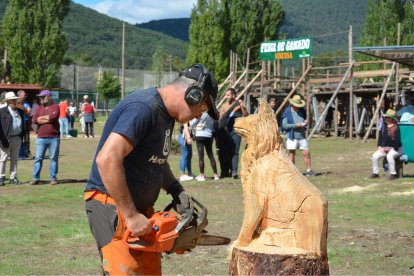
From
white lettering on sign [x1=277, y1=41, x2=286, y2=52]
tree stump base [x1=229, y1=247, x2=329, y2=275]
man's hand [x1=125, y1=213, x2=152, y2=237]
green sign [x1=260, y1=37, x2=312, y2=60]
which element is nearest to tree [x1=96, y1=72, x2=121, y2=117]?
green sign [x1=260, y1=37, x2=312, y2=60]

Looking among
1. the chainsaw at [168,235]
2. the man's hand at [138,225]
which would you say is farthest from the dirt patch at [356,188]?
the man's hand at [138,225]

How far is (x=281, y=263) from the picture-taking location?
508 cm

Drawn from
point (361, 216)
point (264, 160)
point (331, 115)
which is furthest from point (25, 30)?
point (264, 160)

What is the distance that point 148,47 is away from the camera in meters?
192

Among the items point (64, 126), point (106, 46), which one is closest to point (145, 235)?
point (64, 126)

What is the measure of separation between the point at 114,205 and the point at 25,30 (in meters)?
51.1

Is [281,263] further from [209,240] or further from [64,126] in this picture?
[64,126]

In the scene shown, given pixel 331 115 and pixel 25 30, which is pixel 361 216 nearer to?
pixel 331 115

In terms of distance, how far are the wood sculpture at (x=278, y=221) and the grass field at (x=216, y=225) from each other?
63.8 inches

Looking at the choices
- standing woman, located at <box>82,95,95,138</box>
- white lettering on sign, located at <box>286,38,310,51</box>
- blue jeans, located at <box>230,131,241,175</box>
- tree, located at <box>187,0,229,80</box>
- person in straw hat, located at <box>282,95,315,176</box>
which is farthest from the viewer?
tree, located at <box>187,0,229,80</box>

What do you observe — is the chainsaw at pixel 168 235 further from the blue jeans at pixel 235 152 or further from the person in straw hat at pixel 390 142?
the person in straw hat at pixel 390 142

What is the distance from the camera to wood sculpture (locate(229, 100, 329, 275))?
5117 mm

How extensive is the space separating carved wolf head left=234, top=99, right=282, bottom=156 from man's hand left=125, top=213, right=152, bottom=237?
6.69ft

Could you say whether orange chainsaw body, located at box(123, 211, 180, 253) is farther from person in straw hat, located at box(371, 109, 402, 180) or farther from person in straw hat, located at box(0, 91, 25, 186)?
person in straw hat, located at box(371, 109, 402, 180)
